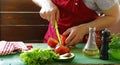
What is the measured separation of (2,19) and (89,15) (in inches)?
33.0

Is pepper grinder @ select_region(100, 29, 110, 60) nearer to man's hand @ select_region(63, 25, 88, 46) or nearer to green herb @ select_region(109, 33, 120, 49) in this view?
green herb @ select_region(109, 33, 120, 49)

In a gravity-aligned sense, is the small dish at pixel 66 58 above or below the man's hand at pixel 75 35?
below

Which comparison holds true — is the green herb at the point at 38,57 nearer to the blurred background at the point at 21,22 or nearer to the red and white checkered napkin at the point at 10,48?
the red and white checkered napkin at the point at 10,48

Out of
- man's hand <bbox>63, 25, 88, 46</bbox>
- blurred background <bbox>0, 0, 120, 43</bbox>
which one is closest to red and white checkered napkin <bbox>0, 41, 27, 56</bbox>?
man's hand <bbox>63, 25, 88, 46</bbox>

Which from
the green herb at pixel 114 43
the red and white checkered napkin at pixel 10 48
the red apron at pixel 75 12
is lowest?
the red and white checkered napkin at pixel 10 48

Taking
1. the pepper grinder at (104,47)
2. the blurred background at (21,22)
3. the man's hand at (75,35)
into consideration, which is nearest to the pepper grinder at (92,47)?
the pepper grinder at (104,47)

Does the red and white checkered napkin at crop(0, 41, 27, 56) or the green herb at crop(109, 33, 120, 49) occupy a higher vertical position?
the green herb at crop(109, 33, 120, 49)

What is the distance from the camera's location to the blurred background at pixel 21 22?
6.40ft

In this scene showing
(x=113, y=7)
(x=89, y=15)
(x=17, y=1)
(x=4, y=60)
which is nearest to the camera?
(x=4, y=60)

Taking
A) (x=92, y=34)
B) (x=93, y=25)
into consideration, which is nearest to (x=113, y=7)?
(x=93, y=25)

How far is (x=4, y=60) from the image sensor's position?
996 mm

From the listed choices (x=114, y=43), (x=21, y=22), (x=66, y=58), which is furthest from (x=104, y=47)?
(x=21, y=22)

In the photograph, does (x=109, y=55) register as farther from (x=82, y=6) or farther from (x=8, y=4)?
(x=8, y=4)

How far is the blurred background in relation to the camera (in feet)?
6.40
